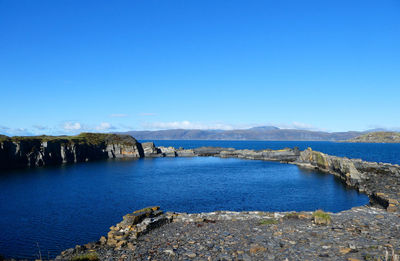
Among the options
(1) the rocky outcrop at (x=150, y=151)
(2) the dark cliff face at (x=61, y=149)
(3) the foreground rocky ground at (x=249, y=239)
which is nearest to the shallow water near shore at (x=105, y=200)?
(3) the foreground rocky ground at (x=249, y=239)

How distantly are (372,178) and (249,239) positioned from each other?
51532 mm

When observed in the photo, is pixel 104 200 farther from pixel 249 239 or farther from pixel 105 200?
pixel 249 239

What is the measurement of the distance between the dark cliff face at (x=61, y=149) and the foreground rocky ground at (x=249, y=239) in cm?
8576

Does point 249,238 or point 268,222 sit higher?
point 249,238

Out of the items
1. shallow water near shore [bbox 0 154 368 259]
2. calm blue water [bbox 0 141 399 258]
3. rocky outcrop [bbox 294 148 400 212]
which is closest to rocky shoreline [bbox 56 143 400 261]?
rocky outcrop [bbox 294 148 400 212]

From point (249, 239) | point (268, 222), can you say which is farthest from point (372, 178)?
point (249, 239)

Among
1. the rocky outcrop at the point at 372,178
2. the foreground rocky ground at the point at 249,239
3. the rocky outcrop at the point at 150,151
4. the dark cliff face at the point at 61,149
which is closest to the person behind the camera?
the foreground rocky ground at the point at 249,239

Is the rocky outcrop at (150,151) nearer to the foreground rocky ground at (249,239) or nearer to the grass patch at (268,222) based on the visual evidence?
the foreground rocky ground at (249,239)

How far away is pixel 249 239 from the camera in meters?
20.2

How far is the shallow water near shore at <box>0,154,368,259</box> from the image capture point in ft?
93.2

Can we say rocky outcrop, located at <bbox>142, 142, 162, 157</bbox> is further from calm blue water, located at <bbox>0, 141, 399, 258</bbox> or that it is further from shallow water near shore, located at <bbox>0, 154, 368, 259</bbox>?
calm blue water, located at <bbox>0, 141, 399, 258</bbox>

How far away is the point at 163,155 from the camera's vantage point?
150000 millimetres

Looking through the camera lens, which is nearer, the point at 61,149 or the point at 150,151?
the point at 61,149

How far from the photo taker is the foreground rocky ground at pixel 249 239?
16.7m
